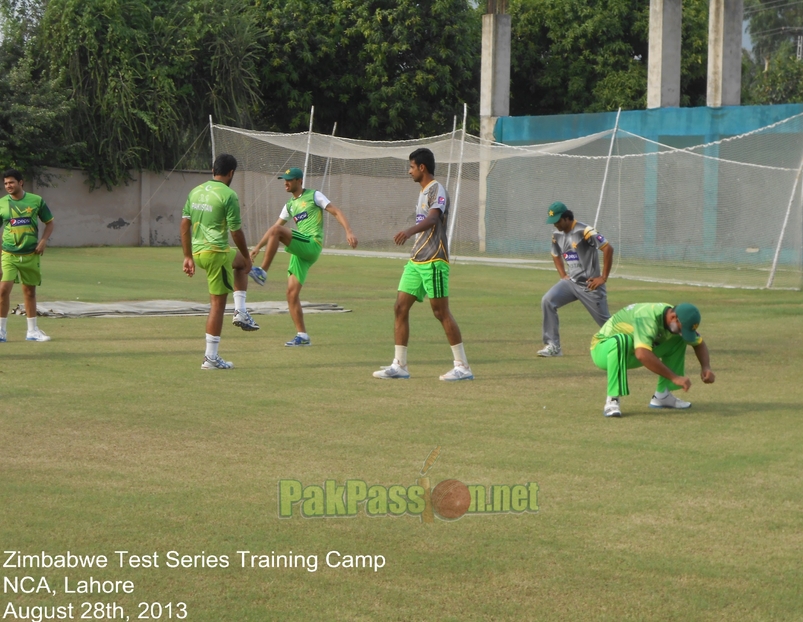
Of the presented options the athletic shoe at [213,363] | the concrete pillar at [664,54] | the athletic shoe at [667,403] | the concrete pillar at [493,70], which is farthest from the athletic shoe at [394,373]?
the concrete pillar at [493,70]

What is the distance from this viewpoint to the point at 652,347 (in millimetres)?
7949

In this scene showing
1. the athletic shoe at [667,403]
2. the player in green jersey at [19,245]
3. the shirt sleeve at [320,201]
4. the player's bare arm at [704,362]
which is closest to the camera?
the player's bare arm at [704,362]

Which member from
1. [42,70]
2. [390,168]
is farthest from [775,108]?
[42,70]

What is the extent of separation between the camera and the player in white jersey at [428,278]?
9.68m

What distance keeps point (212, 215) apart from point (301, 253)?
1983 mm

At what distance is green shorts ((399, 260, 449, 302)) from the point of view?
31.7 ft

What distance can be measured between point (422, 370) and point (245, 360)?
1.67 meters

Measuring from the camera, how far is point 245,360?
35.2 feet

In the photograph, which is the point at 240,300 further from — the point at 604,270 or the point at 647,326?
the point at 647,326

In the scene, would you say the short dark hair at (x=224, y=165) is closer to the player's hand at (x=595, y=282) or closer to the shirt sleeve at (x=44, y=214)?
the shirt sleeve at (x=44, y=214)

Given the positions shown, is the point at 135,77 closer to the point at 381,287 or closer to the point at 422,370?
the point at 381,287

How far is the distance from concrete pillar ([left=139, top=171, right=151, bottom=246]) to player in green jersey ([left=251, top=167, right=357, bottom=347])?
24160mm

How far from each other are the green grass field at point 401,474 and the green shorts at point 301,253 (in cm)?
79

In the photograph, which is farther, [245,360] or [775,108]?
[775,108]
